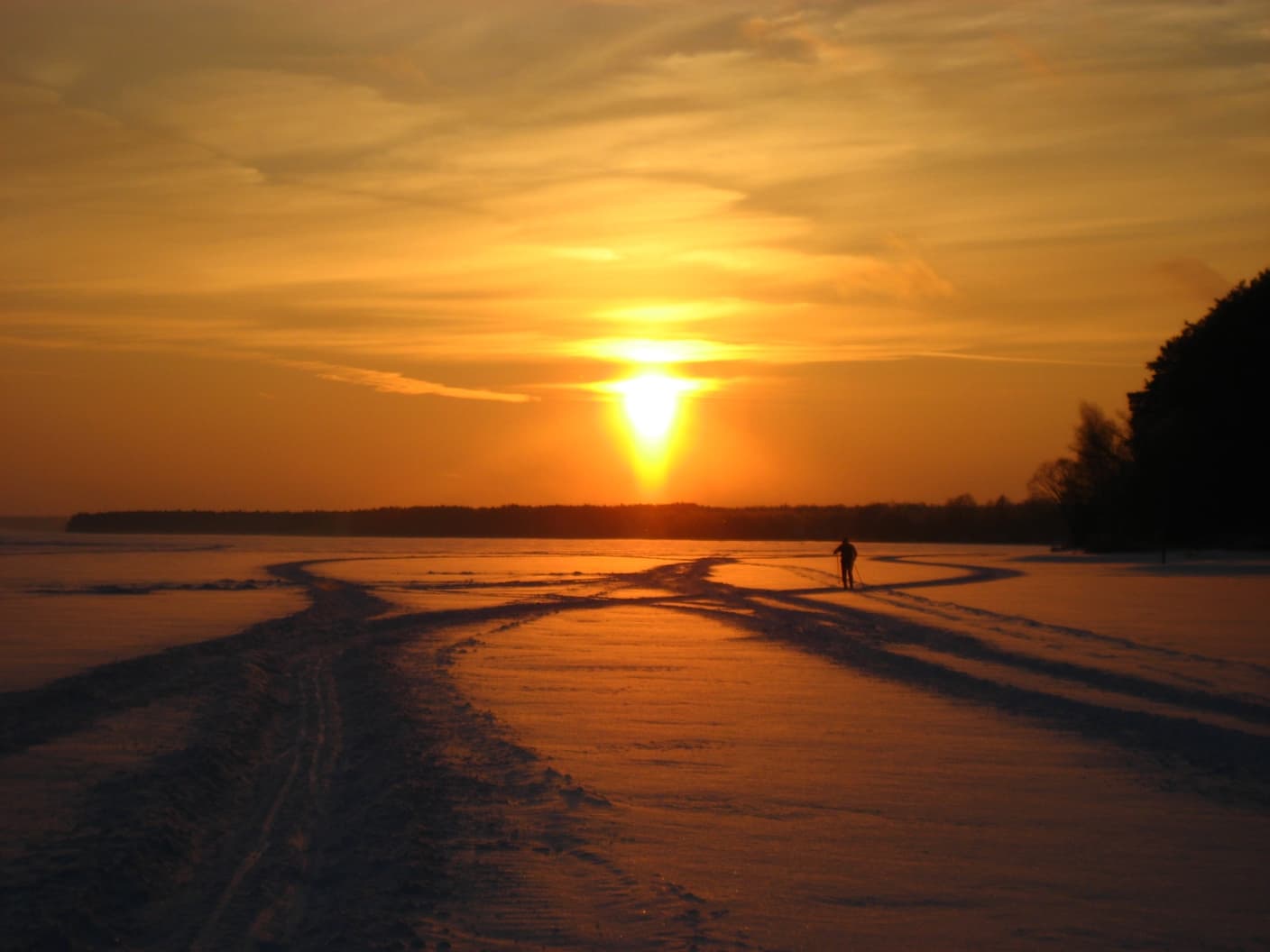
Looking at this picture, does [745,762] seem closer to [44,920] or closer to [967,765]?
[967,765]

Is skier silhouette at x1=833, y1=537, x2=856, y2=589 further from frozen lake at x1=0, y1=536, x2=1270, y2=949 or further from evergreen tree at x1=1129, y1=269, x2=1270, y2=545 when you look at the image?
evergreen tree at x1=1129, y1=269, x2=1270, y2=545

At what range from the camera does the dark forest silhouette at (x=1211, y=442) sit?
6384 centimetres

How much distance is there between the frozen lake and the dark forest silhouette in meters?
39.8

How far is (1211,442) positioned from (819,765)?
60.6m

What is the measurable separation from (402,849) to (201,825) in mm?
1531

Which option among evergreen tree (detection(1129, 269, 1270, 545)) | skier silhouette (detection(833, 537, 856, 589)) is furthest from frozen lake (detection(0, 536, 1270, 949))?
evergreen tree (detection(1129, 269, 1270, 545))

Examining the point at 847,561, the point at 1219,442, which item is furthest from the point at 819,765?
the point at 1219,442

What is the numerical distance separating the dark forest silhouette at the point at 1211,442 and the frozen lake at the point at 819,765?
39.8 m

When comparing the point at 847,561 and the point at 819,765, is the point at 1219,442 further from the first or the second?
the point at 819,765

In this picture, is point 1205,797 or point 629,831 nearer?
point 629,831

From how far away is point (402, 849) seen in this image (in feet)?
26.2

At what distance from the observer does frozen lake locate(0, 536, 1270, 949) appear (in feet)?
22.4

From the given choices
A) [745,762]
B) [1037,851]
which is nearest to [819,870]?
[1037,851]

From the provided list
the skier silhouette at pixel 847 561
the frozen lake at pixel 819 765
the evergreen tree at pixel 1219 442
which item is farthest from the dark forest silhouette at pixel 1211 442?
the frozen lake at pixel 819 765
